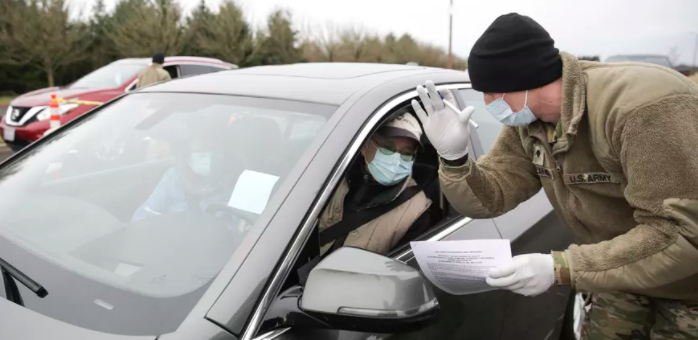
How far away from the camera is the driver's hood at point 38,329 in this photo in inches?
40.8

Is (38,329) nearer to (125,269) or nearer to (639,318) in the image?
(125,269)

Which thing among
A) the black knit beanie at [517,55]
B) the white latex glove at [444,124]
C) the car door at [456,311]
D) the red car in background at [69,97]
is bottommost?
the red car in background at [69,97]

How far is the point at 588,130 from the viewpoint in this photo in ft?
4.59

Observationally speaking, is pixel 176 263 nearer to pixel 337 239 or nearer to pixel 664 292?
pixel 337 239

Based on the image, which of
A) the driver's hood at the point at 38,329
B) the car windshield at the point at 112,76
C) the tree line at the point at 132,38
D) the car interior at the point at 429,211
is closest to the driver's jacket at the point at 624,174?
the car interior at the point at 429,211

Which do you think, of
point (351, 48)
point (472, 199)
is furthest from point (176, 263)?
point (351, 48)

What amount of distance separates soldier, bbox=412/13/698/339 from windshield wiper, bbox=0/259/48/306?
1.13m

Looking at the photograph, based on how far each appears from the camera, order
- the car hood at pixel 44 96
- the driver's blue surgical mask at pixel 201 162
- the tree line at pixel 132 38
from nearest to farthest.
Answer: the driver's blue surgical mask at pixel 201 162, the car hood at pixel 44 96, the tree line at pixel 132 38

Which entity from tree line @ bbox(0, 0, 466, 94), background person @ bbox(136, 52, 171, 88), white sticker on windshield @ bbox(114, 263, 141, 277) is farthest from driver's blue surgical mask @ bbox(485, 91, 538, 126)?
tree line @ bbox(0, 0, 466, 94)

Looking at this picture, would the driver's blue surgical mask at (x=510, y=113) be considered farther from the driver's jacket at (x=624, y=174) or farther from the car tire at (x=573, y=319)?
the car tire at (x=573, y=319)

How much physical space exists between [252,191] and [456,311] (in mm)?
743

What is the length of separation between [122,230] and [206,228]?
247mm

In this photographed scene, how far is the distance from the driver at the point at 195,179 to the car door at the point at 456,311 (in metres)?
0.44

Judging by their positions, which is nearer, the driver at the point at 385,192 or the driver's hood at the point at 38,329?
the driver's hood at the point at 38,329
